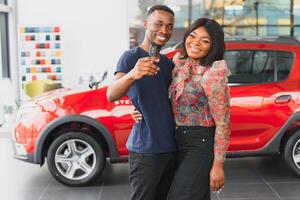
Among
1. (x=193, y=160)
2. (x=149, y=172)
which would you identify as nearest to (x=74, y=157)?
(x=149, y=172)

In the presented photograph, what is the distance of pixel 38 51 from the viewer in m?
9.87

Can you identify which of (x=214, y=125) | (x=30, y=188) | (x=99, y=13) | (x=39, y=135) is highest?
(x=99, y=13)

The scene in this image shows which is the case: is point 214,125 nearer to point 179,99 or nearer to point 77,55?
point 179,99

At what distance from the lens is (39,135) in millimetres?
4801

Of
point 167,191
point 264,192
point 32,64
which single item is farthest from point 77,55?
point 167,191

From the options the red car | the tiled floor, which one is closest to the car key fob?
the red car

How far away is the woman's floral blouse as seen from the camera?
7.14 feet

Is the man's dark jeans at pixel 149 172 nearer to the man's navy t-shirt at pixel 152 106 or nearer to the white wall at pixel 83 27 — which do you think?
the man's navy t-shirt at pixel 152 106

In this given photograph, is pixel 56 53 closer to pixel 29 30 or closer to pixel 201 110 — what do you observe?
pixel 29 30

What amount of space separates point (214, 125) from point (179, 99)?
21cm

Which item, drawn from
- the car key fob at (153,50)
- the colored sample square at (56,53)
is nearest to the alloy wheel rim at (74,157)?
the car key fob at (153,50)

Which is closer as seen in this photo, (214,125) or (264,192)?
(214,125)

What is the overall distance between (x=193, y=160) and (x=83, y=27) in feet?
27.6

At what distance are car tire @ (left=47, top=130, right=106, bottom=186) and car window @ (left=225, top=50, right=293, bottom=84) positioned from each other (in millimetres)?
1599
